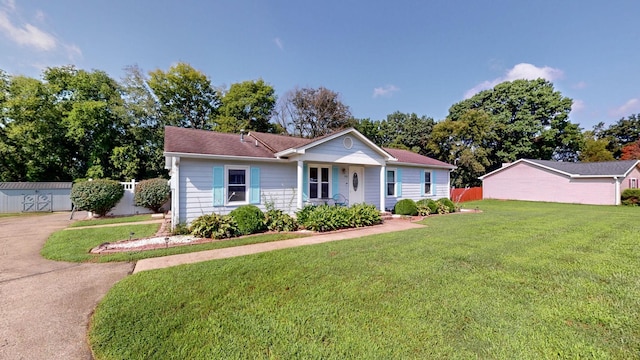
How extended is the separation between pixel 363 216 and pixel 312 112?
2281 cm

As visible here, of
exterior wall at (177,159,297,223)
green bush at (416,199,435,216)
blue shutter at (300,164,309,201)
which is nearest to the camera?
exterior wall at (177,159,297,223)

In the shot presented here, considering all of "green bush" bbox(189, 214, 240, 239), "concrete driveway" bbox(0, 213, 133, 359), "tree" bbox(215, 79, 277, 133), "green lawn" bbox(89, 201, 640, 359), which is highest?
"tree" bbox(215, 79, 277, 133)

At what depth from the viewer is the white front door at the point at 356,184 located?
12320 millimetres

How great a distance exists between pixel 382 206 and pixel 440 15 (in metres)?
10.4

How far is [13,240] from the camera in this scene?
7.66 m

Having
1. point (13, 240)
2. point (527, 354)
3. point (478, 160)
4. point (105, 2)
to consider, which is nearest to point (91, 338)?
point (527, 354)

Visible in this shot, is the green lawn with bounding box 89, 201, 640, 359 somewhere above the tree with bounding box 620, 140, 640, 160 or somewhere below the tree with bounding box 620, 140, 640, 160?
below

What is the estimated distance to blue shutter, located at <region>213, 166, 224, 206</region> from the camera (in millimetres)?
9016

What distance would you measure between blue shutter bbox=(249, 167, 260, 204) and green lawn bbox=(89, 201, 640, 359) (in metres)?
4.36

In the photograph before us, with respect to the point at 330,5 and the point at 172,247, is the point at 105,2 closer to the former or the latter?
the point at 330,5

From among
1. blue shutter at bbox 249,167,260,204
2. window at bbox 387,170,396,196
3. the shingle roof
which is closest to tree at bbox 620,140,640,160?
the shingle roof

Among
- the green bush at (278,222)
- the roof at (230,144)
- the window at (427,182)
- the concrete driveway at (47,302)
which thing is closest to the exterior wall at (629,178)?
the window at (427,182)

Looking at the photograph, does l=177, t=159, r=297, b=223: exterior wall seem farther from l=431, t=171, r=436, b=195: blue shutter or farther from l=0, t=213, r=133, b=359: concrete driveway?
l=431, t=171, r=436, b=195: blue shutter

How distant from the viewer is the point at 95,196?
1192cm
